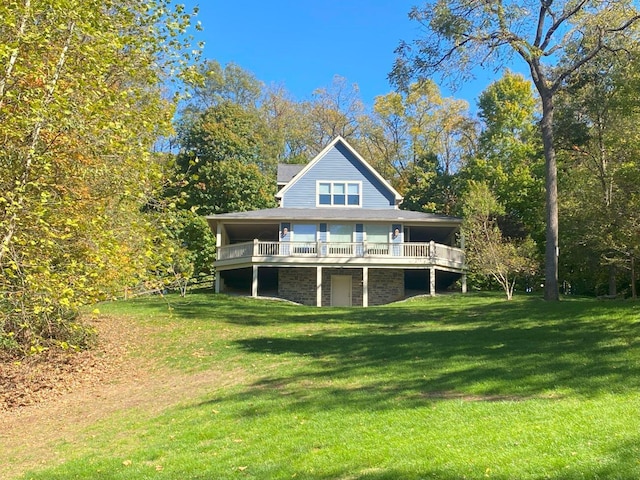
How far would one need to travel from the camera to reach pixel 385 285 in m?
26.4

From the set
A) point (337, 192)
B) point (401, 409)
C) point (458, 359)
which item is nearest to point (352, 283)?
point (337, 192)

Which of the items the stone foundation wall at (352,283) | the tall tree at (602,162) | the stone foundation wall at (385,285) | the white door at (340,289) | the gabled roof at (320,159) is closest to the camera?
the tall tree at (602,162)

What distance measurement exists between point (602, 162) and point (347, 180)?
454 inches

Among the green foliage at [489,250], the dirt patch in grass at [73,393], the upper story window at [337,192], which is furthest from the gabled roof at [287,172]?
the dirt patch in grass at [73,393]

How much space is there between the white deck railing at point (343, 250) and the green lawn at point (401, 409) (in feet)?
34.3

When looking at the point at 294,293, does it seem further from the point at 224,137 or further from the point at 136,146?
the point at 136,146

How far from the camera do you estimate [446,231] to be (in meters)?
28.5

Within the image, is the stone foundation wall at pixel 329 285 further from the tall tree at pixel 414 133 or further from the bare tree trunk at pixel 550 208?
the tall tree at pixel 414 133

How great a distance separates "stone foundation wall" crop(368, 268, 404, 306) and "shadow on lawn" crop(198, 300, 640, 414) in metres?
10.3

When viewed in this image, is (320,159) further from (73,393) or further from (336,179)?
(73,393)

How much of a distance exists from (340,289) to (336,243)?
108 inches

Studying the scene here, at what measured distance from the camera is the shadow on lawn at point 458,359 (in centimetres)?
789

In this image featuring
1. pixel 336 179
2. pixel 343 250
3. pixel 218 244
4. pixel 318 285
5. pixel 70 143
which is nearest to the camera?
pixel 70 143

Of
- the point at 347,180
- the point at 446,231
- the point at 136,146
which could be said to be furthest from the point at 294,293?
the point at 136,146
